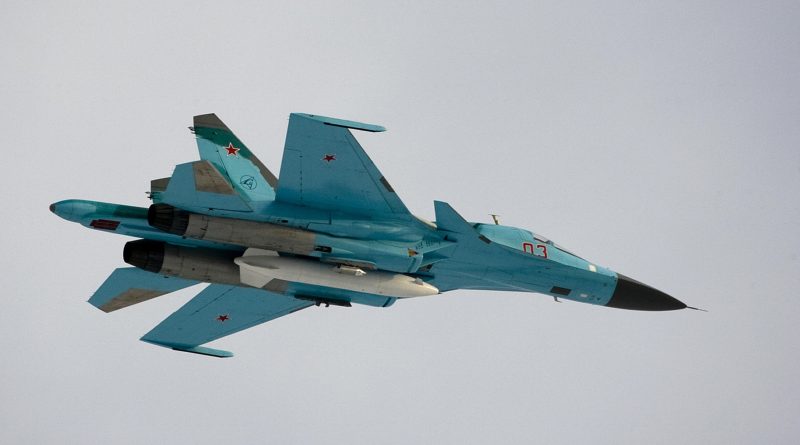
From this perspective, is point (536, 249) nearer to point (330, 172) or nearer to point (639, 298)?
point (639, 298)

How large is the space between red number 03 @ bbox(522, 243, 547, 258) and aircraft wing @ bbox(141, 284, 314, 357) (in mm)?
6876

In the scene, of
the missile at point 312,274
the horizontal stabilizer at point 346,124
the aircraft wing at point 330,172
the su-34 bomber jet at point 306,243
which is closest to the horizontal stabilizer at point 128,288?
the su-34 bomber jet at point 306,243

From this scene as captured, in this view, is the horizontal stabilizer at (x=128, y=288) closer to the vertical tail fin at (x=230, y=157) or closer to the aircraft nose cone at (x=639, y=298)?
the vertical tail fin at (x=230, y=157)

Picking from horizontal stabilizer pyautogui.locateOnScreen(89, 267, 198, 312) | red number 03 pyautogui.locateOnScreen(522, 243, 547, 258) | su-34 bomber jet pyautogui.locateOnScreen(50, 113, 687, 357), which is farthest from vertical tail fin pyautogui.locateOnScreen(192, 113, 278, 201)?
red number 03 pyautogui.locateOnScreen(522, 243, 547, 258)

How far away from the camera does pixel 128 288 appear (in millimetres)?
34406

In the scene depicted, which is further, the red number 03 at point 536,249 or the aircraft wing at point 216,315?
the aircraft wing at point 216,315

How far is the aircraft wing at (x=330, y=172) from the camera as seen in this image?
30.2m

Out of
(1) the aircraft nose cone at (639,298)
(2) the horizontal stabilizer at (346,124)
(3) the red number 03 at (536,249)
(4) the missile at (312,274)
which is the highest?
(2) the horizontal stabilizer at (346,124)

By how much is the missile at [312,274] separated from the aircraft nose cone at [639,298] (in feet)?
22.3

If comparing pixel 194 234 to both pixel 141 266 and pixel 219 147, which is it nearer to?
pixel 141 266

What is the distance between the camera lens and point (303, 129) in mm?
30062

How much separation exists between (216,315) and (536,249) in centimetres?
979

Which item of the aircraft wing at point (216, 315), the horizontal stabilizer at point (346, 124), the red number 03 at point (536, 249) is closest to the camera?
the horizontal stabilizer at point (346, 124)

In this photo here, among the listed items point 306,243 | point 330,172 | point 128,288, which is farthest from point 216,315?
point 330,172
